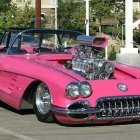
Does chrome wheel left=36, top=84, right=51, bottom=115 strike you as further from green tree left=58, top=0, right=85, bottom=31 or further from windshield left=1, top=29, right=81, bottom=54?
green tree left=58, top=0, right=85, bottom=31

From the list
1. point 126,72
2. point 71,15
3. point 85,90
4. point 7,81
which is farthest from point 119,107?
point 71,15

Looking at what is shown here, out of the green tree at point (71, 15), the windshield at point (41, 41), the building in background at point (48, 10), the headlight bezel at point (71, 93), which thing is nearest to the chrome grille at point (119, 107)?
the headlight bezel at point (71, 93)

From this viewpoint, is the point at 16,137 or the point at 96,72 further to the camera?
the point at 96,72

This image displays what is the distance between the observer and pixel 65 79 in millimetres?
7676

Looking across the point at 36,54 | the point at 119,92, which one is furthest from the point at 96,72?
the point at 36,54

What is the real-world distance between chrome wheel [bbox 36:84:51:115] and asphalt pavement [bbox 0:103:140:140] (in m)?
0.21

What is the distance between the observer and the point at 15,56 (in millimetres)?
9352

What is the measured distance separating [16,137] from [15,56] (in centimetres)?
248

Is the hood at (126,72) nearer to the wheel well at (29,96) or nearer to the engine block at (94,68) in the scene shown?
the engine block at (94,68)

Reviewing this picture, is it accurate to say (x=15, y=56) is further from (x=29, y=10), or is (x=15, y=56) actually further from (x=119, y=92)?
(x=29, y=10)

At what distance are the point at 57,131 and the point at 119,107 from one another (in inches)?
37.4

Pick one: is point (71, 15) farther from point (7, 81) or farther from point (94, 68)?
point (94, 68)

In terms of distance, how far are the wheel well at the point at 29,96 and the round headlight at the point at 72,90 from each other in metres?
0.85

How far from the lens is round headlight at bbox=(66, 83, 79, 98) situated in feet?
24.8
